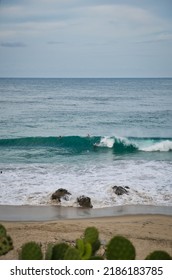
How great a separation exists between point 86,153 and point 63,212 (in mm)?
4534

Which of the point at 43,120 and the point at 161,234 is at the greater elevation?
the point at 43,120

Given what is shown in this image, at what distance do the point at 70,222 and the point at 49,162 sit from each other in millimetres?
3805

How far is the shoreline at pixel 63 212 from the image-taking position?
499cm

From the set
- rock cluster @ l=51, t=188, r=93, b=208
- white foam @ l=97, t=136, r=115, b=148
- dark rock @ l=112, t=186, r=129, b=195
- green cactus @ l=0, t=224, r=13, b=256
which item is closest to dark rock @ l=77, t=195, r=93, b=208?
rock cluster @ l=51, t=188, r=93, b=208

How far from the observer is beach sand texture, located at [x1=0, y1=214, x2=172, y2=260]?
3859 millimetres

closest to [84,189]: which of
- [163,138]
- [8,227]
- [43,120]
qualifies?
[8,227]

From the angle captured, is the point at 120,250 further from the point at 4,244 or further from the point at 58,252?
the point at 4,244

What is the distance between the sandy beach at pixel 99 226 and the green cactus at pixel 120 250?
1239 mm

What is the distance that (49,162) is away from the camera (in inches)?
330

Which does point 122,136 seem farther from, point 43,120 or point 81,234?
point 81,234

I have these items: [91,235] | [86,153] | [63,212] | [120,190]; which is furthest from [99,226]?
[86,153]

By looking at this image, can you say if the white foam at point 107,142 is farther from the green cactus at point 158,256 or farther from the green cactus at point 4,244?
the green cactus at point 158,256

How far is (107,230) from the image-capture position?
4.26 meters

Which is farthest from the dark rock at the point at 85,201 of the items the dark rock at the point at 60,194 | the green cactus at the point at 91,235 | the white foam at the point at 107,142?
the white foam at the point at 107,142
